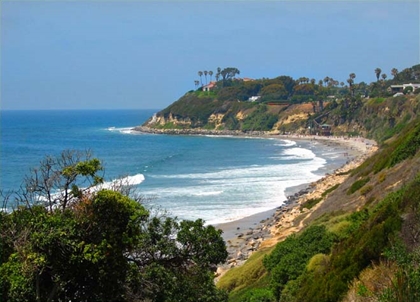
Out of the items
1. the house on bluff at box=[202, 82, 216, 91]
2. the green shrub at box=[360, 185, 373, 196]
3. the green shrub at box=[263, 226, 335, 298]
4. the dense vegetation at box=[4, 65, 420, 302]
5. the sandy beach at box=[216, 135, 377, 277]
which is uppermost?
the house on bluff at box=[202, 82, 216, 91]

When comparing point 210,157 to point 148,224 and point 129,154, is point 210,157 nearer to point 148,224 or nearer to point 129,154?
point 129,154

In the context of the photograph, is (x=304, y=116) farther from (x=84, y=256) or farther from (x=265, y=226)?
(x=84, y=256)

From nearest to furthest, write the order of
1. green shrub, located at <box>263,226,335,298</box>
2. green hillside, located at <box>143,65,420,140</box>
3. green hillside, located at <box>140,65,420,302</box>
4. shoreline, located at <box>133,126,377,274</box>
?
green hillside, located at <box>140,65,420,302</box> < green shrub, located at <box>263,226,335,298</box> < shoreline, located at <box>133,126,377,274</box> < green hillside, located at <box>143,65,420,140</box>

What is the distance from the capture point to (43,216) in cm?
859

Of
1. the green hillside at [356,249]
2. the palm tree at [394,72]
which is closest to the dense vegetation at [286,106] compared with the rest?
the palm tree at [394,72]

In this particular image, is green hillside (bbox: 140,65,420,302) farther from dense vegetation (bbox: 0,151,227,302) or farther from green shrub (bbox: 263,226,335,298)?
dense vegetation (bbox: 0,151,227,302)

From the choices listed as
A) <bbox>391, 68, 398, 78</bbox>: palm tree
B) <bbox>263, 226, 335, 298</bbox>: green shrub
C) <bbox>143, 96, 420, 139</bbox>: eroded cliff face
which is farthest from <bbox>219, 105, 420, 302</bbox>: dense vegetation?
<bbox>391, 68, 398, 78</bbox>: palm tree

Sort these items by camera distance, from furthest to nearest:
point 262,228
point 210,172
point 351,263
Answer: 1. point 210,172
2. point 262,228
3. point 351,263

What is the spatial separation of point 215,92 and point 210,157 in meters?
94.3

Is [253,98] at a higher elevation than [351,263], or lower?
higher

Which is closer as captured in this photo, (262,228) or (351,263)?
(351,263)

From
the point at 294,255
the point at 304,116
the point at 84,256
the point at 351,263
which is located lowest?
the point at 294,255

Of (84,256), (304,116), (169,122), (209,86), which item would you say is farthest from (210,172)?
(209,86)

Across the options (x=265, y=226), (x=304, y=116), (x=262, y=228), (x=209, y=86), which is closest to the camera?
(x=262, y=228)
